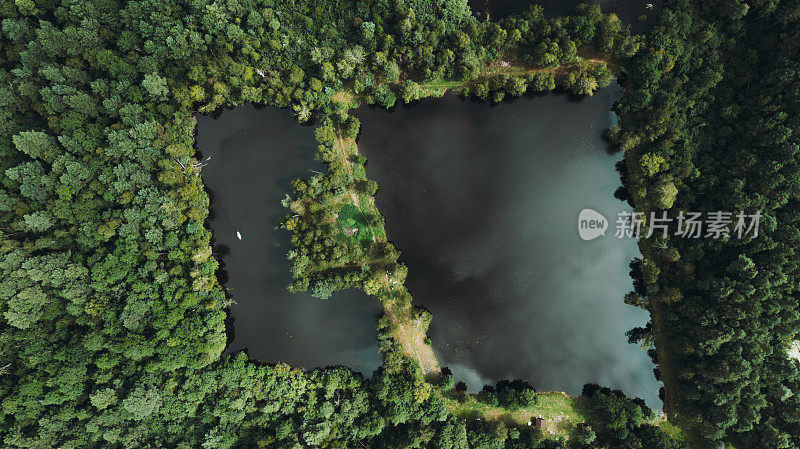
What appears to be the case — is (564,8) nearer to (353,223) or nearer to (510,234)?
(510,234)

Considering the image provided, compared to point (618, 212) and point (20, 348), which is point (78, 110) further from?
point (618, 212)

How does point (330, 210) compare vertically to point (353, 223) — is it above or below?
above

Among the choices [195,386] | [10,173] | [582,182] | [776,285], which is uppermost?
[582,182]

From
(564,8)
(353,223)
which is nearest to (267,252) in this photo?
(353,223)

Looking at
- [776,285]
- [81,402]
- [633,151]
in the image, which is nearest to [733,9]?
[633,151]

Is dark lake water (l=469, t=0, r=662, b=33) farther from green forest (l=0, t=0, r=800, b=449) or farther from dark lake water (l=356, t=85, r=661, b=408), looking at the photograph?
dark lake water (l=356, t=85, r=661, b=408)

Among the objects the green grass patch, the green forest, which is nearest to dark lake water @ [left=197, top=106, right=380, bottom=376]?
the green forest

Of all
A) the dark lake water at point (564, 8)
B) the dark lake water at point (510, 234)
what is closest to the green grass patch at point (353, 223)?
the dark lake water at point (510, 234)
